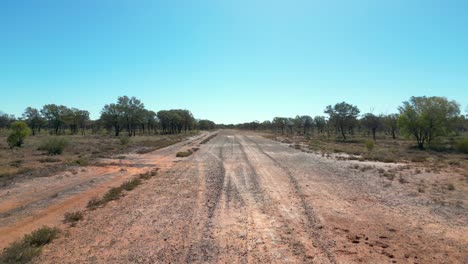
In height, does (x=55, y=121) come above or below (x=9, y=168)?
above

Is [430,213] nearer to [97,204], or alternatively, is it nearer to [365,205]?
[365,205]

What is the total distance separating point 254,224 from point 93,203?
Answer: 19.1ft

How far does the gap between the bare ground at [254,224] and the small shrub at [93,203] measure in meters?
0.25

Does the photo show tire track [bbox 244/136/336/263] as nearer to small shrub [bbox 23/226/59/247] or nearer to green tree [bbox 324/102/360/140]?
small shrub [bbox 23/226/59/247]

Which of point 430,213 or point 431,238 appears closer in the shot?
point 431,238

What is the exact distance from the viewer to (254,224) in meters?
7.85

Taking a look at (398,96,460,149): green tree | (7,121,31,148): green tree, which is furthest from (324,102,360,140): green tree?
(7,121,31,148): green tree

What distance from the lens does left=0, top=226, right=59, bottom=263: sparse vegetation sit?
5613mm

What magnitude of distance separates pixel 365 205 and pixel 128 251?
7863 mm

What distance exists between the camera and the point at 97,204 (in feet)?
32.5

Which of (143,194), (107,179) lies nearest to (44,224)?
(143,194)

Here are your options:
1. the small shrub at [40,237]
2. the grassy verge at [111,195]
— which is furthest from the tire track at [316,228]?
the grassy verge at [111,195]

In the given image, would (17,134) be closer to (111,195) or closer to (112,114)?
(111,195)

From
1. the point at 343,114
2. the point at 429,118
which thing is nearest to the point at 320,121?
the point at 343,114
